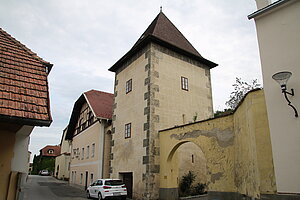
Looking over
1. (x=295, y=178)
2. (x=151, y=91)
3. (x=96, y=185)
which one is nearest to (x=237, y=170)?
(x=295, y=178)

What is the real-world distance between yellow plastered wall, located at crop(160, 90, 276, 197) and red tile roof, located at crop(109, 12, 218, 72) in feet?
18.9

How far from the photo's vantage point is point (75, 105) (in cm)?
2752

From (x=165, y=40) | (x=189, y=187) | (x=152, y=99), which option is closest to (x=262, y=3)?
(x=152, y=99)

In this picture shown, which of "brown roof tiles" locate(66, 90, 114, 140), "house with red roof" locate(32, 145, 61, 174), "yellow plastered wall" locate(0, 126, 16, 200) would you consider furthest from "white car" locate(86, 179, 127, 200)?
"house with red roof" locate(32, 145, 61, 174)

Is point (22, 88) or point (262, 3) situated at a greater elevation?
point (262, 3)

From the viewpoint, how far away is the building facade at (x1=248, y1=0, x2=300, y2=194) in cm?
558

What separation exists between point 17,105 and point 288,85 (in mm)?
5535

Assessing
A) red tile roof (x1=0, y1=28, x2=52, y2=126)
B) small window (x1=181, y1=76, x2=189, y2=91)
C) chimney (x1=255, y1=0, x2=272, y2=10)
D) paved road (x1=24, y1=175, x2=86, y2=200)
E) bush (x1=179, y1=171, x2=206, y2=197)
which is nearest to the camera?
red tile roof (x1=0, y1=28, x2=52, y2=126)

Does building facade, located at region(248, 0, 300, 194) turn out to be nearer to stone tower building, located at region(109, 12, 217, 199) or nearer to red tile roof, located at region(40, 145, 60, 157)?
stone tower building, located at region(109, 12, 217, 199)

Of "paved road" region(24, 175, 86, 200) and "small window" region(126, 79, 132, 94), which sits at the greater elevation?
"small window" region(126, 79, 132, 94)

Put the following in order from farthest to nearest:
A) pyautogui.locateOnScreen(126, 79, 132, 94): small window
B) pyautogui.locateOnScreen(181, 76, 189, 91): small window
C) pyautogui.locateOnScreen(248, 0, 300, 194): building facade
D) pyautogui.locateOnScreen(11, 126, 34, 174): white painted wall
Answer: pyautogui.locateOnScreen(126, 79, 132, 94): small window, pyautogui.locateOnScreen(181, 76, 189, 91): small window, pyautogui.locateOnScreen(248, 0, 300, 194): building facade, pyautogui.locateOnScreen(11, 126, 34, 174): white painted wall

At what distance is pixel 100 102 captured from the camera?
77.5ft

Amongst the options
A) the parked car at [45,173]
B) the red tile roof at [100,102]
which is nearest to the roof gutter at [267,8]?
the red tile roof at [100,102]

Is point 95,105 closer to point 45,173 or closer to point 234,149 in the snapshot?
point 234,149
